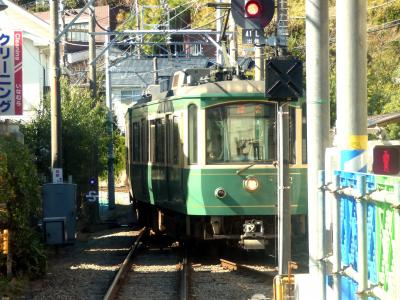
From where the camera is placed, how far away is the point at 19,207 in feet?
43.0

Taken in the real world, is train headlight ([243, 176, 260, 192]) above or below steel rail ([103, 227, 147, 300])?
above

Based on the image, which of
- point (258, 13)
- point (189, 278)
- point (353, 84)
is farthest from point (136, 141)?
point (353, 84)

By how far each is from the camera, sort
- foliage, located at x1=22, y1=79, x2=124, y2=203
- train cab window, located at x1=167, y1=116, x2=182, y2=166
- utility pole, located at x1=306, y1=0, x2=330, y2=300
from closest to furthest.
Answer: utility pole, located at x1=306, y1=0, x2=330, y2=300 < train cab window, located at x1=167, y1=116, x2=182, y2=166 < foliage, located at x1=22, y1=79, x2=124, y2=203

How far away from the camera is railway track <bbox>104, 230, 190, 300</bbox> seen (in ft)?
40.3

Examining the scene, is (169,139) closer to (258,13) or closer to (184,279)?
(184,279)

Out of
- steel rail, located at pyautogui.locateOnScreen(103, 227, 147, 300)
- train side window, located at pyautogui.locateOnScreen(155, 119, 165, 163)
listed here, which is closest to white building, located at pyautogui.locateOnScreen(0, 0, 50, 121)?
steel rail, located at pyautogui.locateOnScreen(103, 227, 147, 300)

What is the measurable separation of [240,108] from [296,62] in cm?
444

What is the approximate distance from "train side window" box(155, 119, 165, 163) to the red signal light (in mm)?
6503

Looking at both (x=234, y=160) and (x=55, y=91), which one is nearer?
(x=234, y=160)

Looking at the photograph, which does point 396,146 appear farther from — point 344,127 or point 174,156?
point 174,156

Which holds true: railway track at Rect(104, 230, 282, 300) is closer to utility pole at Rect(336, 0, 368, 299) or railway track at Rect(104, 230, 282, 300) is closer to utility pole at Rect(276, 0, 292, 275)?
utility pole at Rect(276, 0, 292, 275)

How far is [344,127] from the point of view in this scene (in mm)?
7902

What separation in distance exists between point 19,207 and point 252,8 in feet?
17.2

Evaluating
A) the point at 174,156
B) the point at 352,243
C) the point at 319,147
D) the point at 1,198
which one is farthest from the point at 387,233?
the point at 174,156
